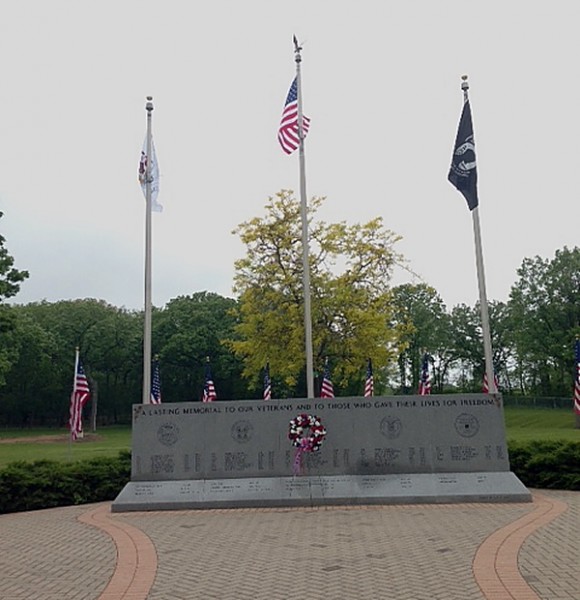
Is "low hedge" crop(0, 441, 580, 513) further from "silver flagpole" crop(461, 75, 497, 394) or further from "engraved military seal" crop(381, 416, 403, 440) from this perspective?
"engraved military seal" crop(381, 416, 403, 440)

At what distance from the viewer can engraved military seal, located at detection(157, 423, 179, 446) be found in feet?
48.0

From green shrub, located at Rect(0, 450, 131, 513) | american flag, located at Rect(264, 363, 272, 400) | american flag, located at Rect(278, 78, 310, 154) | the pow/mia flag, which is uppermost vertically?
american flag, located at Rect(278, 78, 310, 154)

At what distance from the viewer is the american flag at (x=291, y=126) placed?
17031 millimetres

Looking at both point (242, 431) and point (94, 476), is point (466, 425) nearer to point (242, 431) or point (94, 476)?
point (242, 431)

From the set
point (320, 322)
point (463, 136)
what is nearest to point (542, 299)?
point (320, 322)

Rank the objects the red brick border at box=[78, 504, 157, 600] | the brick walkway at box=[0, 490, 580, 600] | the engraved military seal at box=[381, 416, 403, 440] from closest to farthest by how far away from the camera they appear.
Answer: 1. the brick walkway at box=[0, 490, 580, 600]
2. the red brick border at box=[78, 504, 157, 600]
3. the engraved military seal at box=[381, 416, 403, 440]

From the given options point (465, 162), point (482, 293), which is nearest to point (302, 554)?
point (482, 293)

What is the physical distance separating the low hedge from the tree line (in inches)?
570

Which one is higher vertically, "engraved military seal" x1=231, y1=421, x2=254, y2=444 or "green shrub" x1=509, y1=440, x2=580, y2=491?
"engraved military seal" x1=231, y1=421, x2=254, y2=444

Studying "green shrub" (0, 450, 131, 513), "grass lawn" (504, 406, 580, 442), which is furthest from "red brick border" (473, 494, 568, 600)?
"grass lawn" (504, 406, 580, 442)

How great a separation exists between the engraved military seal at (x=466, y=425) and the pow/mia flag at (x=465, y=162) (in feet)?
16.7

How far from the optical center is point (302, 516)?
12148mm

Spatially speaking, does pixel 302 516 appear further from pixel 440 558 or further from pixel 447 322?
pixel 447 322

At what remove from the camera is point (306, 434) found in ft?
46.6
